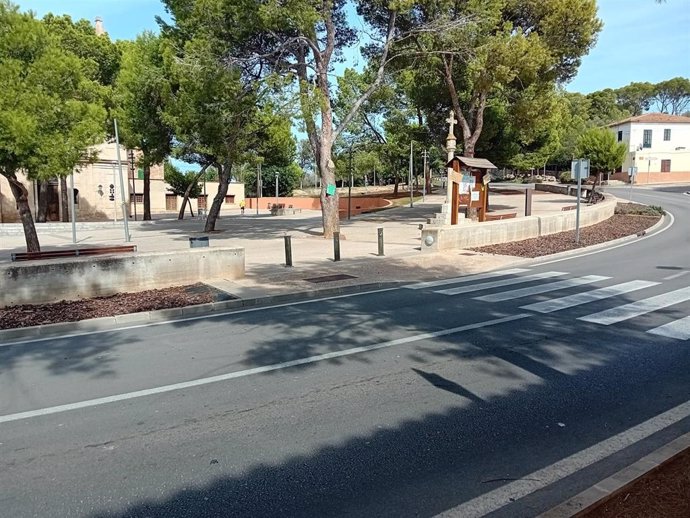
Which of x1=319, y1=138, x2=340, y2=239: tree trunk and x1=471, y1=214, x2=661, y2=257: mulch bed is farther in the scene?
x1=319, y1=138, x2=340, y2=239: tree trunk

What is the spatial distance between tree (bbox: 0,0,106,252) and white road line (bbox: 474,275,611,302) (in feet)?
33.3

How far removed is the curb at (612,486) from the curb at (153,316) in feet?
24.8

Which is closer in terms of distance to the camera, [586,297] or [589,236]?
[586,297]

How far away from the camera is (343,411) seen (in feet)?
16.5

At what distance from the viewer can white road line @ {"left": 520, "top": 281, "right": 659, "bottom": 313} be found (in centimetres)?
928

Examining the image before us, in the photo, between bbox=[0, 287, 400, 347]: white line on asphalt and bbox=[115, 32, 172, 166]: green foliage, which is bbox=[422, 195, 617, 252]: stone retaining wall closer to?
bbox=[0, 287, 400, 347]: white line on asphalt

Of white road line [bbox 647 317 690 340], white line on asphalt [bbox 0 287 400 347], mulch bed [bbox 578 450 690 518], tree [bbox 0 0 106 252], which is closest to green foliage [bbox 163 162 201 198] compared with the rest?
tree [bbox 0 0 106 252]

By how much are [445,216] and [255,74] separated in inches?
401

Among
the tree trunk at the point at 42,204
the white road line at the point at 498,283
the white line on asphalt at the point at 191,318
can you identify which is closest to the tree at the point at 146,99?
the tree trunk at the point at 42,204

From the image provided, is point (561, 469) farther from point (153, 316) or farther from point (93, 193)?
point (93, 193)

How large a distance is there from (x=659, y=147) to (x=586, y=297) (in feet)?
230

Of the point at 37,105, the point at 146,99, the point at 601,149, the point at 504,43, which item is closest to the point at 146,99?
the point at 146,99

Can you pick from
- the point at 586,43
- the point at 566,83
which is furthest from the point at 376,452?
the point at 566,83

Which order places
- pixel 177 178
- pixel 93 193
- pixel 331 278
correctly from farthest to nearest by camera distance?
Answer: pixel 177 178 → pixel 93 193 → pixel 331 278
